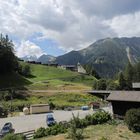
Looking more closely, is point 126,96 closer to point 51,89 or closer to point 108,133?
point 108,133

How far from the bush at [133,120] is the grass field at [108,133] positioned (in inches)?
29.6

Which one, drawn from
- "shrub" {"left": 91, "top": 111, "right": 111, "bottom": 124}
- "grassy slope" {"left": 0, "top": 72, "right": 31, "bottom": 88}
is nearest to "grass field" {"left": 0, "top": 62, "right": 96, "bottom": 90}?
"grassy slope" {"left": 0, "top": 72, "right": 31, "bottom": 88}

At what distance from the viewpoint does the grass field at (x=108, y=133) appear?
3678cm

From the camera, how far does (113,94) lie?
161 ft

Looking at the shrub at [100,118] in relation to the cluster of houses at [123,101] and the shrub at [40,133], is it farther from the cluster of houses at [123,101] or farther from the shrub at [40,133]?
the shrub at [40,133]

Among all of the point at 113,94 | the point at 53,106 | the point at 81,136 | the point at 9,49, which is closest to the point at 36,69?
the point at 9,49

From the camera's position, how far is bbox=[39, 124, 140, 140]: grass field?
36.8 meters

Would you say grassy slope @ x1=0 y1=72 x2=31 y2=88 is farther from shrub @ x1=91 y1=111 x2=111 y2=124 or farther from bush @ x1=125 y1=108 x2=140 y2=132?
bush @ x1=125 y1=108 x2=140 y2=132

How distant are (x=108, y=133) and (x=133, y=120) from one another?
3.56 metres

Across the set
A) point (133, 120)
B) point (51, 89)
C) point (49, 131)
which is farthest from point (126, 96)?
point (51, 89)

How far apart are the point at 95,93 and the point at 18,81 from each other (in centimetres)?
3365

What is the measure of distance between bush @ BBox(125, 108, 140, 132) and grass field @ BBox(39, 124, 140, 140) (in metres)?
0.75

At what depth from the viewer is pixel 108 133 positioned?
3866cm

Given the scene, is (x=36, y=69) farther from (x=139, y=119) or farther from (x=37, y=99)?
(x=139, y=119)
